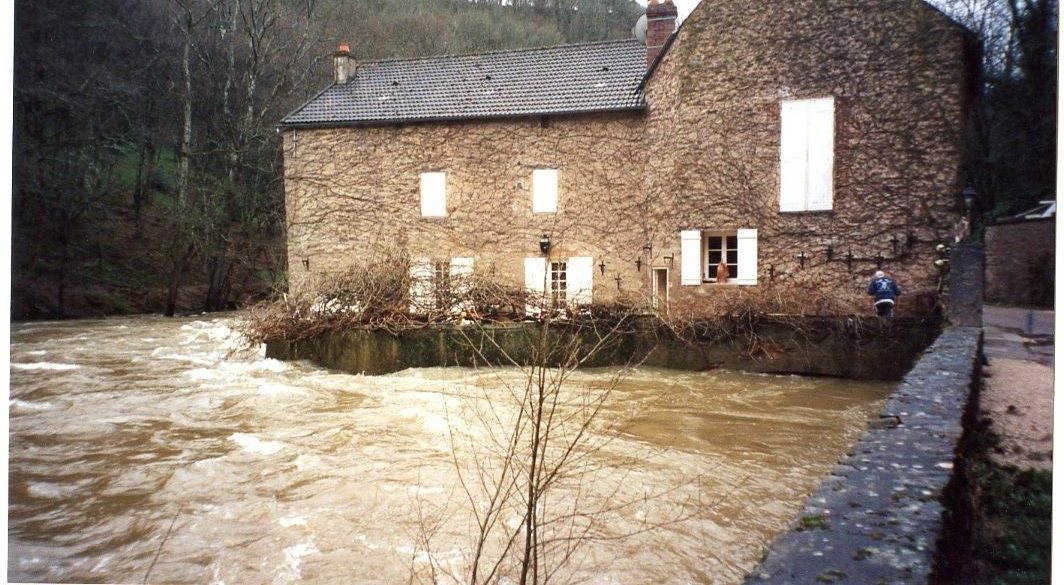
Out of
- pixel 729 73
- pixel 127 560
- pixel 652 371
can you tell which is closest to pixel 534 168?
pixel 729 73

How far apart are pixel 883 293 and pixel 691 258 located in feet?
7.20

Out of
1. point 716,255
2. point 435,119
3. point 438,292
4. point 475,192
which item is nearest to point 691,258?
point 716,255

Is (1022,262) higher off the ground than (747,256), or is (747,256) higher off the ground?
(747,256)

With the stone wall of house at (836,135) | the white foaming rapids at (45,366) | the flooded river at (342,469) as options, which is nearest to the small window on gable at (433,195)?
the stone wall of house at (836,135)

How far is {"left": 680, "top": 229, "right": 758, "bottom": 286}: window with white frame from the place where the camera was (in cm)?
847

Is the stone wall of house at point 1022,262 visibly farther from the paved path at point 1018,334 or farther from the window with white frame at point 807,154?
the window with white frame at point 807,154

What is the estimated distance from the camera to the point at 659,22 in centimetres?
943

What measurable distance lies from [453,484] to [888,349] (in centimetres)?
471

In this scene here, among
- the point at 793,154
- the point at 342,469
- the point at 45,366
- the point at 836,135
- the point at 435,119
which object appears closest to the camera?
the point at 342,469

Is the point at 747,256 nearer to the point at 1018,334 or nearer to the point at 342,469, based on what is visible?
the point at 1018,334

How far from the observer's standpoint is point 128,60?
142 inches

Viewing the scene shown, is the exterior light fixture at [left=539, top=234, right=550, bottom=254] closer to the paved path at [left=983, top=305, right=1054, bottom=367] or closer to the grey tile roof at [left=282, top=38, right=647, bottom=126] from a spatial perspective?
the grey tile roof at [left=282, top=38, right=647, bottom=126]

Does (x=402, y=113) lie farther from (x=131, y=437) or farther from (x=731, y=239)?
(x=131, y=437)

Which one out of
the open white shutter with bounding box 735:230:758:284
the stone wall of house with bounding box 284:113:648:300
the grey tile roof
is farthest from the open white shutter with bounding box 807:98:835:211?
the grey tile roof
